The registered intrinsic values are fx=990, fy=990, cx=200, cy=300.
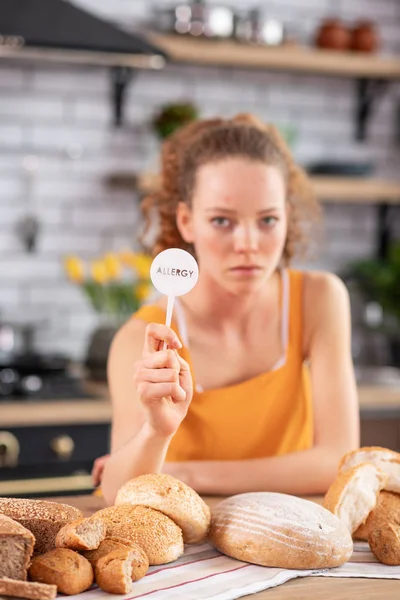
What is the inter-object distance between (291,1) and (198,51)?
60 centimetres

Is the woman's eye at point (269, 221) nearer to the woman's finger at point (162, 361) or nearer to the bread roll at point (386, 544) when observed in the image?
the woman's finger at point (162, 361)

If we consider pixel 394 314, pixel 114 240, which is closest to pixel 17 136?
pixel 114 240

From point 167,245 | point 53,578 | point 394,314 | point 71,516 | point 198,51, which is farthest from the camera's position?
point 394,314

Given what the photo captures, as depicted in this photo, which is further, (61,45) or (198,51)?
(198,51)

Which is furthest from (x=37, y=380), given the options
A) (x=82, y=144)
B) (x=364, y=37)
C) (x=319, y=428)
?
(x=364, y=37)

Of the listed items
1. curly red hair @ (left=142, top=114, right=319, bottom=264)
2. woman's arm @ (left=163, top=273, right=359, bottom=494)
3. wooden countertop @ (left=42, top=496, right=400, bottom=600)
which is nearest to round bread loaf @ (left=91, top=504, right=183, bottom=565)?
wooden countertop @ (left=42, top=496, right=400, bottom=600)

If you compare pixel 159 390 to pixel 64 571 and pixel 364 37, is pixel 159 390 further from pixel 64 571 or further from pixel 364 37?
pixel 364 37

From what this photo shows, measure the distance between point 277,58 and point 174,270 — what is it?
8.97 feet

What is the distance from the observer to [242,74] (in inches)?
161

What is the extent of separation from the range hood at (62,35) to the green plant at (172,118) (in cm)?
53

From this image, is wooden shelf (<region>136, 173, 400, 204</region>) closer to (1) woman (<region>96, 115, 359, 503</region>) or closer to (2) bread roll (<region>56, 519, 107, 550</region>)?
(1) woman (<region>96, 115, 359, 503</region>)

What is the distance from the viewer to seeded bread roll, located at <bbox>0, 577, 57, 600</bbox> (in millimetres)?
1046

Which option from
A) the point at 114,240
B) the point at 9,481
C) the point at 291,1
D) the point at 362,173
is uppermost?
the point at 291,1

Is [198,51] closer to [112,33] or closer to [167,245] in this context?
[112,33]
